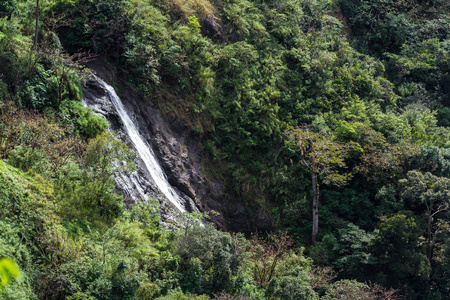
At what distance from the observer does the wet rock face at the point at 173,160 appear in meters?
17.9

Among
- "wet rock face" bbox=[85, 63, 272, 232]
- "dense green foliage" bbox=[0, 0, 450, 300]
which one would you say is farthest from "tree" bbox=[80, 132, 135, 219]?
"wet rock face" bbox=[85, 63, 272, 232]

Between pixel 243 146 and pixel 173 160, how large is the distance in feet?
15.5

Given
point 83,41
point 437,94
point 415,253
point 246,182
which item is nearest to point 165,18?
point 83,41

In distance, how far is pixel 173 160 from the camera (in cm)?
2133

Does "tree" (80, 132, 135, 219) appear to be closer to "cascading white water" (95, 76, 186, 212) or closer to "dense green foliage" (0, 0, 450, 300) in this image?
"dense green foliage" (0, 0, 450, 300)

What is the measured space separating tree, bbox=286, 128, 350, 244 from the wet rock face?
2.97 m

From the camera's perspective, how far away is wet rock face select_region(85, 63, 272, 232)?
17.9m

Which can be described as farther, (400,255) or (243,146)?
(243,146)

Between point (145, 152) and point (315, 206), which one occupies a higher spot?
point (145, 152)

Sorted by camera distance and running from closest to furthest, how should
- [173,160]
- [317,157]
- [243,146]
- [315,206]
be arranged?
[173,160]
[315,206]
[317,157]
[243,146]

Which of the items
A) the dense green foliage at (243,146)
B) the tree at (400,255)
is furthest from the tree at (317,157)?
the tree at (400,255)

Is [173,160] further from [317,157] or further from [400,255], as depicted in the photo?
[400,255]

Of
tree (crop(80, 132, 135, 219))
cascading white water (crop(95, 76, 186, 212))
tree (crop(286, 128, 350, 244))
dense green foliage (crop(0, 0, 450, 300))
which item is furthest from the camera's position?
tree (crop(286, 128, 350, 244))

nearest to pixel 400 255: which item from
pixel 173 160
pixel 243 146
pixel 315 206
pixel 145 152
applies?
pixel 315 206
